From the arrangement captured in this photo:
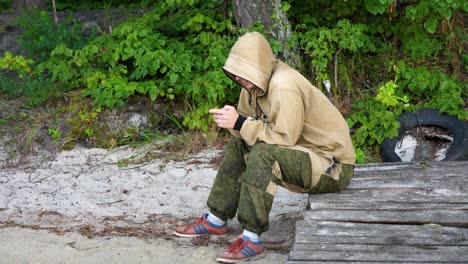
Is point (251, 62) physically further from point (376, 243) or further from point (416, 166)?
point (416, 166)

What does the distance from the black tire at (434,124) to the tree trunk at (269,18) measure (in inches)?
49.4

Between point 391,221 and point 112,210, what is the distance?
8.26 feet

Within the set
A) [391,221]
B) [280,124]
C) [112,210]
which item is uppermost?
[280,124]

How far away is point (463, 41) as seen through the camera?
7.82 metres

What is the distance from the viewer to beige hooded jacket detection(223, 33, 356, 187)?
14.6 ft

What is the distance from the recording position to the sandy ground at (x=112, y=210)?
16.6ft

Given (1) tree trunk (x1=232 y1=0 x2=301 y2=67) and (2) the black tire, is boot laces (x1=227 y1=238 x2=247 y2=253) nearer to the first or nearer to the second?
(2) the black tire

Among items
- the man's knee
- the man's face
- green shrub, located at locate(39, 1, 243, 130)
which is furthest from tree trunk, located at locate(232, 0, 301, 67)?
the man's knee

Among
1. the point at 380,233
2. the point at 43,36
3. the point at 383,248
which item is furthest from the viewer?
the point at 43,36

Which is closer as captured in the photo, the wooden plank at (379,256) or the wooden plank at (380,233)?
the wooden plank at (379,256)

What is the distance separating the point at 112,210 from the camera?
605 centimetres

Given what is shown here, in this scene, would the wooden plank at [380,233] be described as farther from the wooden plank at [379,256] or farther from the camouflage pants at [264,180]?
the camouflage pants at [264,180]

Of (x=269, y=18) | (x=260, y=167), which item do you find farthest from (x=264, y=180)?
(x=269, y=18)

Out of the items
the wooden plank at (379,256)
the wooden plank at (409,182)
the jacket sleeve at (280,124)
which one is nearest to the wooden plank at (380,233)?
the wooden plank at (379,256)
